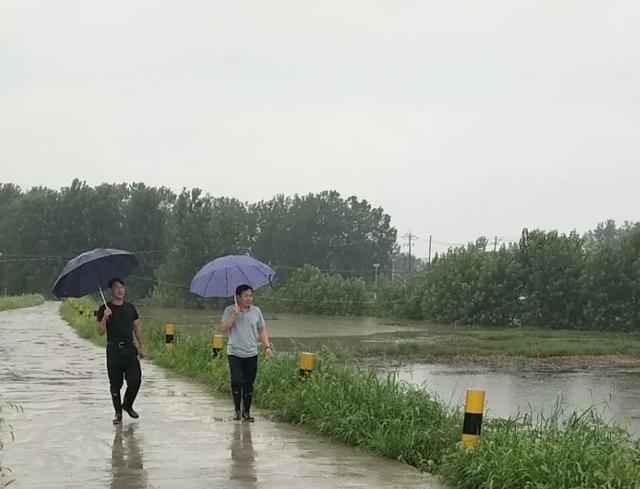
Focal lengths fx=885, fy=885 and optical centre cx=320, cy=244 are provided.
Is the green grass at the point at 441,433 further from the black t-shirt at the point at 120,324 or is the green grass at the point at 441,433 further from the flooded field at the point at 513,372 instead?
the flooded field at the point at 513,372

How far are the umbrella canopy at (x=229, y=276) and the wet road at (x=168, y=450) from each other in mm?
1537

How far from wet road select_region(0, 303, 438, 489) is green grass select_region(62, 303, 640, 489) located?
0.89 ft

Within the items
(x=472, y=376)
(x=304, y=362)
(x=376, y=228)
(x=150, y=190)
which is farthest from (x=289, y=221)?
(x=304, y=362)

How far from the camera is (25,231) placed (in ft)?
338

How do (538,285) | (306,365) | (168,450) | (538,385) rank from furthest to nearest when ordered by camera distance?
(538,285) → (538,385) → (306,365) → (168,450)

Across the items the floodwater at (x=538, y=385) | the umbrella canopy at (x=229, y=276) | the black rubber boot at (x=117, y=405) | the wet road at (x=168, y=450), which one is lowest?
the floodwater at (x=538, y=385)

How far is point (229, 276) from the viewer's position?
10484mm

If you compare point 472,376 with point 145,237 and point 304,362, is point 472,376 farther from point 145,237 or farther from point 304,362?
point 145,237

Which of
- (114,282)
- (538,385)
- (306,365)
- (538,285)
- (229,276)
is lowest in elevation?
(538,385)

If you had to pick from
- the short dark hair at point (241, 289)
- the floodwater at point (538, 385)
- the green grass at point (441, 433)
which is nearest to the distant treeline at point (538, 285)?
the floodwater at point (538, 385)

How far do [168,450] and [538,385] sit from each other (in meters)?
21.0

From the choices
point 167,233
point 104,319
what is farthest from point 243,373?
point 167,233

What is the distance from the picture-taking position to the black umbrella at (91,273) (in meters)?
9.73

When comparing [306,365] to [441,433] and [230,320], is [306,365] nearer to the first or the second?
[230,320]
